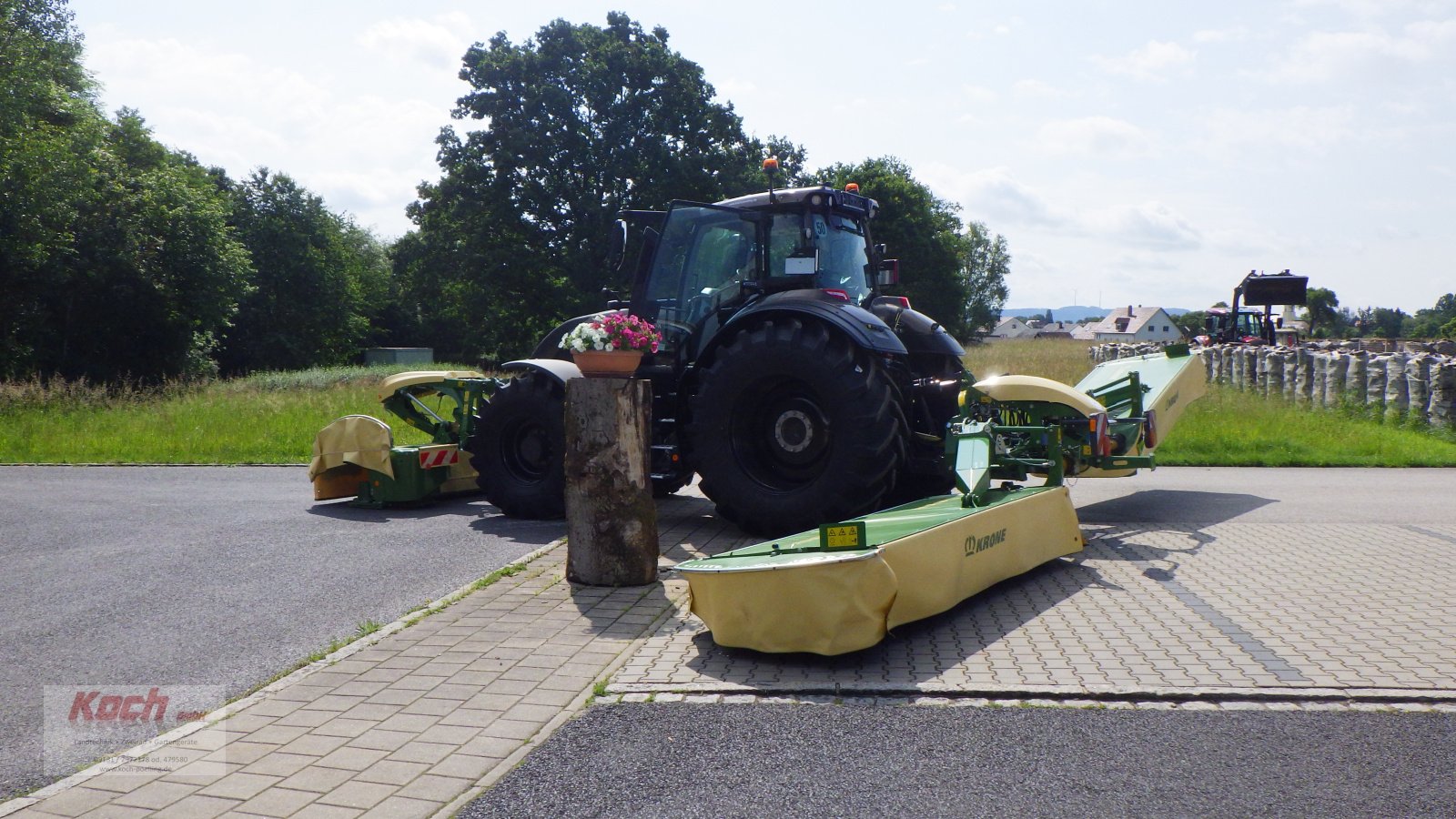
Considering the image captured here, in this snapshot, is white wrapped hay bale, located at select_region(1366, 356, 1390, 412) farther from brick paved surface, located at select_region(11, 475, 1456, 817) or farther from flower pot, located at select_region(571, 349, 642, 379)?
flower pot, located at select_region(571, 349, 642, 379)

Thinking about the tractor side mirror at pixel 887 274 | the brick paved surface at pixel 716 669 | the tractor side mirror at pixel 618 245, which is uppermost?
the tractor side mirror at pixel 618 245

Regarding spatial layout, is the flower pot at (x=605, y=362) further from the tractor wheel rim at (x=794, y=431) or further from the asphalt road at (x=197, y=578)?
the tractor wheel rim at (x=794, y=431)

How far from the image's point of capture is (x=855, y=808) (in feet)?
11.4

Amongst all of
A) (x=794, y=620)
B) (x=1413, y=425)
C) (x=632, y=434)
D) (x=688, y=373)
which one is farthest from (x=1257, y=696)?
(x=1413, y=425)

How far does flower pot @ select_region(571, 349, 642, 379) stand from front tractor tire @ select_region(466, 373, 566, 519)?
2633 millimetres

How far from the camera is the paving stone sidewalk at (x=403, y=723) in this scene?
3.60 m

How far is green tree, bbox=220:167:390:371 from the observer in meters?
51.8

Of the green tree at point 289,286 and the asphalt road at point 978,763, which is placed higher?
the green tree at point 289,286

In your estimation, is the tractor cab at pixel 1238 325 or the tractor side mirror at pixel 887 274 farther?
Answer: the tractor cab at pixel 1238 325

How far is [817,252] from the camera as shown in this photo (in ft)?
29.9

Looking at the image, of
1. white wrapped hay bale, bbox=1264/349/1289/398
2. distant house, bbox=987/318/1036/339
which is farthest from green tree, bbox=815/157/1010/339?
distant house, bbox=987/318/1036/339

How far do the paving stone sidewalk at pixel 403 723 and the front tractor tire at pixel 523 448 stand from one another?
3.10 meters

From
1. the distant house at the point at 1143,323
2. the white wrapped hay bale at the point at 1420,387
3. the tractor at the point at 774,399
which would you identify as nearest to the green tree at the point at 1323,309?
the distant house at the point at 1143,323

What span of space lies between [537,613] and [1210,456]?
10.6 metres
